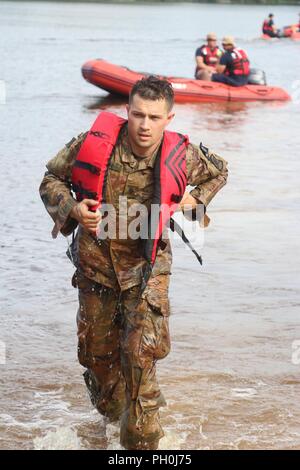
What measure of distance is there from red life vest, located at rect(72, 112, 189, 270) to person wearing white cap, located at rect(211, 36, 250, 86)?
15.7 metres

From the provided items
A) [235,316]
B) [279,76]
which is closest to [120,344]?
[235,316]

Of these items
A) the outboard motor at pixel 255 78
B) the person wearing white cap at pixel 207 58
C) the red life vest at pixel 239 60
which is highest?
the red life vest at pixel 239 60

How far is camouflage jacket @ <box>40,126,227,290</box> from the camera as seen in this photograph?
14.9 feet

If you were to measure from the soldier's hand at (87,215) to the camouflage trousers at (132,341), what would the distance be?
37 cm

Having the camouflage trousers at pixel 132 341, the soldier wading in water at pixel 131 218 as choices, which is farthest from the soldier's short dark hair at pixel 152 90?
the camouflage trousers at pixel 132 341

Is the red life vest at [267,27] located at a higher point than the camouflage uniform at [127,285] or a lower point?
lower

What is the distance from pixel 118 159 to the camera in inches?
179

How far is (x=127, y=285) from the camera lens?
456cm

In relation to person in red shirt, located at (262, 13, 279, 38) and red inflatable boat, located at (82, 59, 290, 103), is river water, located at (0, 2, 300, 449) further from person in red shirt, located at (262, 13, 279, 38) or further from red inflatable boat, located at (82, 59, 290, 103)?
person in red shirt, located at (262, 13, 279, 38)

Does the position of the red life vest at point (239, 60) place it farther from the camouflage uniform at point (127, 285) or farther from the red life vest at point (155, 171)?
the red life vest at point (155, 171)

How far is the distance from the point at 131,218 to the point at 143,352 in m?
0.60

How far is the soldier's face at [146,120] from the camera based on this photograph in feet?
14.5

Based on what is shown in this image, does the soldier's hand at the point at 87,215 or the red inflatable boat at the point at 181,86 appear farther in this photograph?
the red inflatable boat at the point at 181,86

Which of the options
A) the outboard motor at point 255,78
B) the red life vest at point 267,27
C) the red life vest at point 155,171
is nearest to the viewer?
the red life vest at point 155,171
